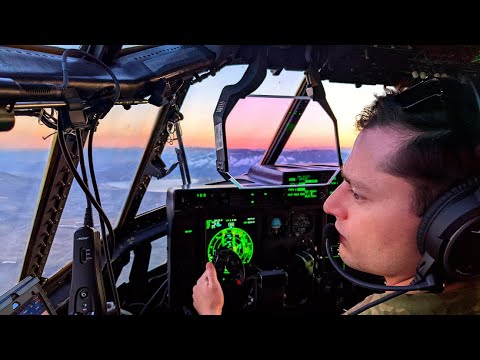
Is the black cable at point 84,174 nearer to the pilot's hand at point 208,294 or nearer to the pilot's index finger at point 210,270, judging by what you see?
the pilot's hand at point 208,294

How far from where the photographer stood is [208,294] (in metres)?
1.88

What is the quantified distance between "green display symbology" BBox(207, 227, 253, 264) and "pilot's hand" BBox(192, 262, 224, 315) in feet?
0.27

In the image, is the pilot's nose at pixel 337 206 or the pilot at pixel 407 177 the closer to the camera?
the pilot at pixel 407 177

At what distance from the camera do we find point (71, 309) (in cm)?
96

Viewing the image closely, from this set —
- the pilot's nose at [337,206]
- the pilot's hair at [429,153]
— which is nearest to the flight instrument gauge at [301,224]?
the pilot's nose at [337,206]

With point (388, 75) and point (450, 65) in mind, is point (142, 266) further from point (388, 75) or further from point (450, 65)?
point (450, 65)

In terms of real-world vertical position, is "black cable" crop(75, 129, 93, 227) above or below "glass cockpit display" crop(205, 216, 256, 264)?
above

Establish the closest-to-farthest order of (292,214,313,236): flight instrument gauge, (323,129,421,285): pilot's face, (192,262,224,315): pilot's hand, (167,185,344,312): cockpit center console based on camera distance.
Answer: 1. (323,129,421,285): pilot's face
2. (192,262,224,315): pilot's hand
3. (167,185,344,312): cockpit center console
4. (292,214,313,236): flight instrument gauge

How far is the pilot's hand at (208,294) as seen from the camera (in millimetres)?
1753

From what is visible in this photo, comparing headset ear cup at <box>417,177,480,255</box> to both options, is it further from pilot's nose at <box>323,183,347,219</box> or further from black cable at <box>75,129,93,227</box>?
black cable at <box>75,129,93,227</box>

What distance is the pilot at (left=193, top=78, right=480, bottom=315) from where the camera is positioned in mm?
846

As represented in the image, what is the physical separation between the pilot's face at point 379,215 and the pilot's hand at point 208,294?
85cm

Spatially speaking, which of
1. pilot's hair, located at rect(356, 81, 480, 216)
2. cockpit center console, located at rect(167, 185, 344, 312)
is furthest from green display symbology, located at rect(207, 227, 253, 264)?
pilot's hair, located at rect(356, 81, 480, 216)
